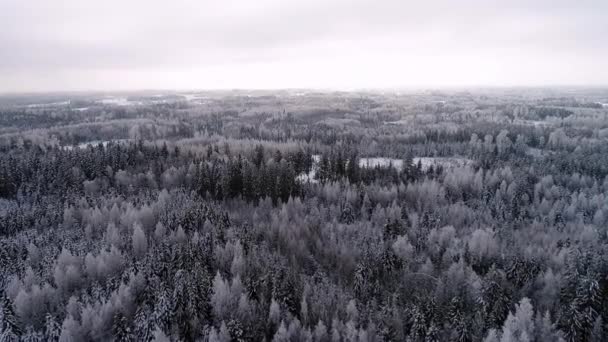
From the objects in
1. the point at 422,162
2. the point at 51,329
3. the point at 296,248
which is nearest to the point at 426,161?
the point at 422,162

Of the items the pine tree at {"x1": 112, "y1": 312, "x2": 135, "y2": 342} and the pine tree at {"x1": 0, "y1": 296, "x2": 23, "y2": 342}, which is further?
the pine tree at {"x1": 112, "y1": 312, "x2": 135, "y2": 342}

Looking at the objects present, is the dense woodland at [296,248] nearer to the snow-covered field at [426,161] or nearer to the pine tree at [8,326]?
the pine tree at [8,326]

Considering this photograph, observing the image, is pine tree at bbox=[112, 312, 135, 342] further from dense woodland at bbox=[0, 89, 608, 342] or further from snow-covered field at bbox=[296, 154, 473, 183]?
snow-covered field at bbox=[296, 154, 473, 183]

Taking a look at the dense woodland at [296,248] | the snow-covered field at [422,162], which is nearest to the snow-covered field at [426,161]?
the snow-covered field at [422,162]

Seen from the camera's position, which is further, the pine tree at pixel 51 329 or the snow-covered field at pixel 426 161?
the snow-covered field at pixel 426 161

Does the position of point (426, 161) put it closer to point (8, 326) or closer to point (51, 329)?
point (51, 329)

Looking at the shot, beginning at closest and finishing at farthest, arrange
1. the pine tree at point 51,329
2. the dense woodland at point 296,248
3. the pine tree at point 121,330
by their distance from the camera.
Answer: the pine tree at point 51,329, the pine tree at point 121,330, the dense woodland at point 296,248

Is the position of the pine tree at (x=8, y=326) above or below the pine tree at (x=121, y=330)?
above

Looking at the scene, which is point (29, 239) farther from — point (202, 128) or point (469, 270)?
point (202, 128)

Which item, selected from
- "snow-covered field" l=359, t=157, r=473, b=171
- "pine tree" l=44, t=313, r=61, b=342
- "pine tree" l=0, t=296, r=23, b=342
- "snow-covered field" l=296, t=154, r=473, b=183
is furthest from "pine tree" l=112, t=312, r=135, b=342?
"snow-covered field" l=359, t=157, r=473, b=171
